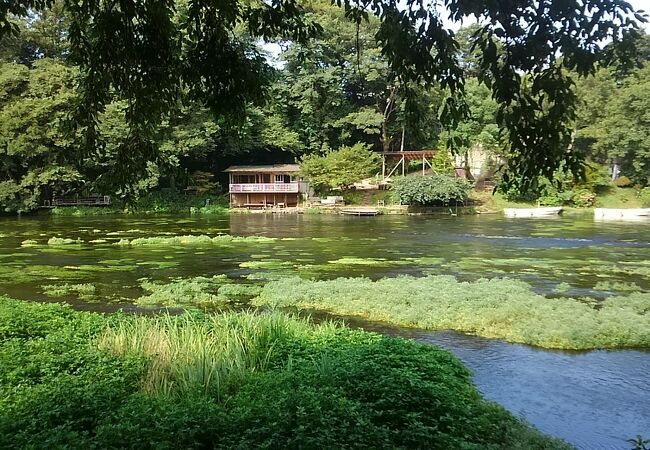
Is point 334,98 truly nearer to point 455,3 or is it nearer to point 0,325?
point 0,325

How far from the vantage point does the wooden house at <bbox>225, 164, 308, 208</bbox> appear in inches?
1886

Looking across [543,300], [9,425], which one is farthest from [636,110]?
[9,425]

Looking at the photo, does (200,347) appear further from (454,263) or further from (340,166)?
(340,166)

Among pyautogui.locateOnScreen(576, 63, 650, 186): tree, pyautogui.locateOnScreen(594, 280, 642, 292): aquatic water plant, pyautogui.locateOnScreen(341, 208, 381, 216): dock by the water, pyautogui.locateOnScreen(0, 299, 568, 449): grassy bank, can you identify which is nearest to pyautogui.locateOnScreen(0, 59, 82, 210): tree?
pyautogui.locateOnScreen(341, 208, 381, 216): dock by the water

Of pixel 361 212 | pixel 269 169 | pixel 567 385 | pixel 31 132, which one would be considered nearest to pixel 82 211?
pixel 31 132

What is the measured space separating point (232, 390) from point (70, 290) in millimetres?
10046

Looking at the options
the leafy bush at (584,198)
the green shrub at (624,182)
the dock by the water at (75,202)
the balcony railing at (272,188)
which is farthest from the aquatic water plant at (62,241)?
the green shrub at (624,182)

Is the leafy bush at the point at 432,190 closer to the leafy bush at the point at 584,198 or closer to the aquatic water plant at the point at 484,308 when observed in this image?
the leafy bush at the point at 584,198

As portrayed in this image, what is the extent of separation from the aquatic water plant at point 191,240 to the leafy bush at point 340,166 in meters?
19.6

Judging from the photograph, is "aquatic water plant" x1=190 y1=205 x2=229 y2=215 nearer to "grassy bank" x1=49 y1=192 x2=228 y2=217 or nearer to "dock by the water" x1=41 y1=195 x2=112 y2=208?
"grassy bank" x1=49 y1=192 x2=228 y2=217

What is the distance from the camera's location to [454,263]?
765 inches

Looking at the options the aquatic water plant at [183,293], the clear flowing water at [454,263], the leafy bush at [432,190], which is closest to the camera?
the clear flowing water at [454,263]

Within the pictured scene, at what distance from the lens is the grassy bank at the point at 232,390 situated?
5.46 m

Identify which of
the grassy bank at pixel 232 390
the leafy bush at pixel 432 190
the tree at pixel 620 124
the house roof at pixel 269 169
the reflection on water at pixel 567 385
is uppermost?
the tree at pixel 620 124
